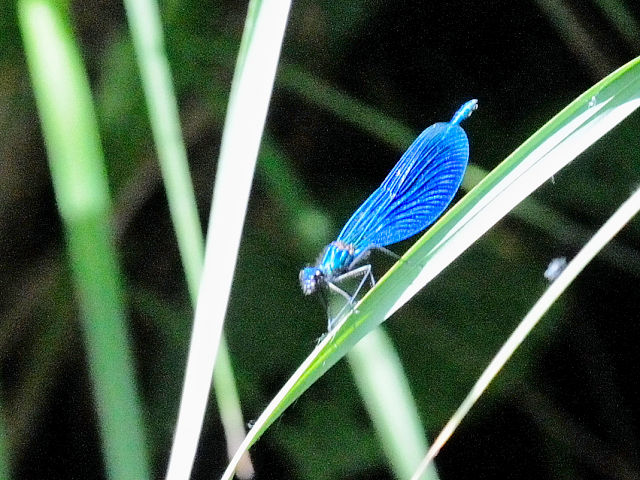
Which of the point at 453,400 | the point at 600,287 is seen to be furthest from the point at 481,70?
the point at 453,400

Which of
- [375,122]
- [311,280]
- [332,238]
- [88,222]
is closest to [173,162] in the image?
[88,222]

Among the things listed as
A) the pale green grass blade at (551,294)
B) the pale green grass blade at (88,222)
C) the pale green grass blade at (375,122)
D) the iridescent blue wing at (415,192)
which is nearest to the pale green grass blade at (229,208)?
the pale green grass blade at (88,222)

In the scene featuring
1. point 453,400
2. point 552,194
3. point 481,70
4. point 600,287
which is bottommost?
point 453,400

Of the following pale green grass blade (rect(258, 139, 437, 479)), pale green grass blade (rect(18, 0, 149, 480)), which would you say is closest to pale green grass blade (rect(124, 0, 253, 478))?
pale green grass blade (rect(18, 0, 149, 480))

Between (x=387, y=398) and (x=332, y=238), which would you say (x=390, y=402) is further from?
(x=332, y=238)

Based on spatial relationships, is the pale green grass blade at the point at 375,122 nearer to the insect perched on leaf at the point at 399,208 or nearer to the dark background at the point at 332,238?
the dark background at the point at 332,238

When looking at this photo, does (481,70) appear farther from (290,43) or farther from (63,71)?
(63,71)
